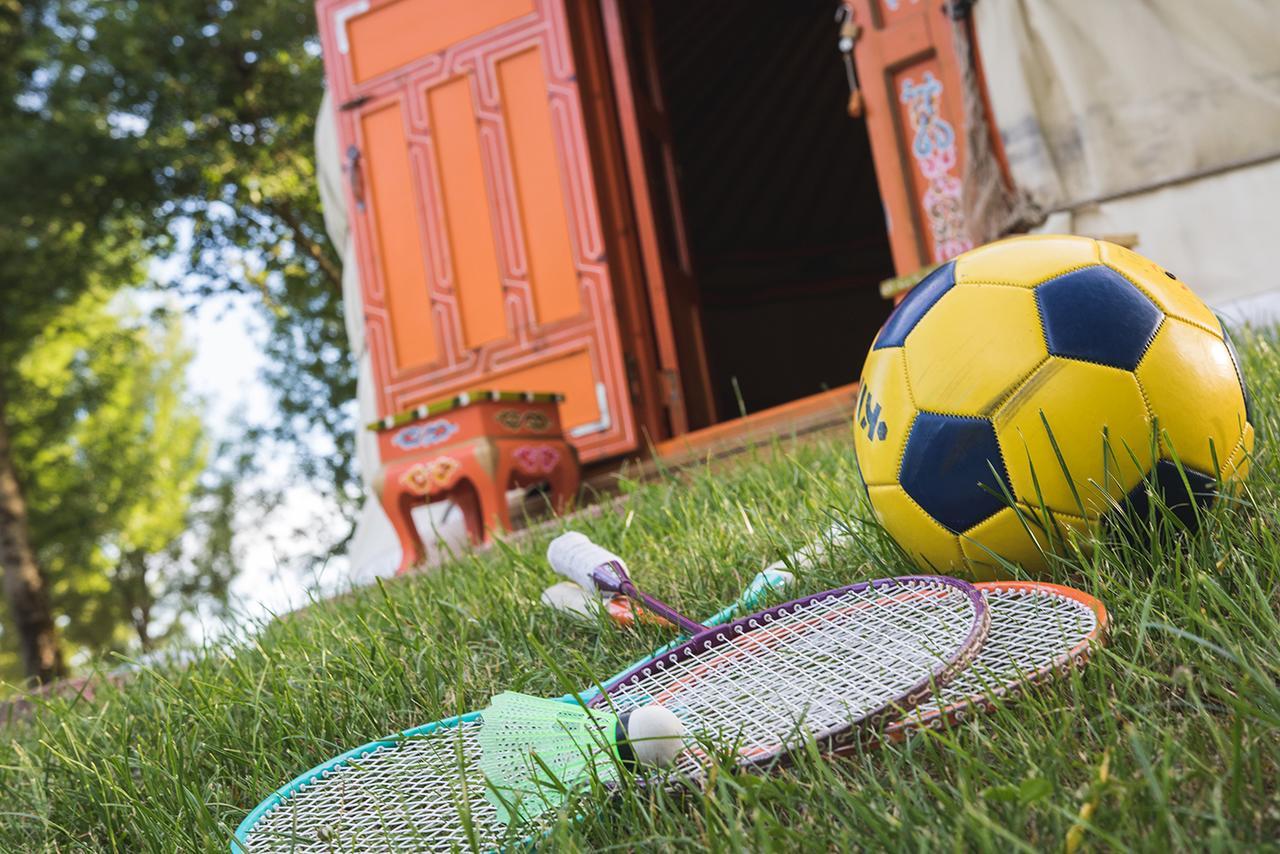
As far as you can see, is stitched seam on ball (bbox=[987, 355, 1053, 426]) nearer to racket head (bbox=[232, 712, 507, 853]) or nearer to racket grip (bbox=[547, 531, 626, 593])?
racket grip (bbox=[547, 531, 626, 593])

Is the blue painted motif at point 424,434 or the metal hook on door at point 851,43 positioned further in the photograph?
the metal hook on door at point 851,43

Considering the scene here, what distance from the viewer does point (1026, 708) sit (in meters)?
0.96

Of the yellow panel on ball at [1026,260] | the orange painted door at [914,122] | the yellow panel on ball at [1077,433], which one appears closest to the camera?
the yellow panel on ball at [1077,433]

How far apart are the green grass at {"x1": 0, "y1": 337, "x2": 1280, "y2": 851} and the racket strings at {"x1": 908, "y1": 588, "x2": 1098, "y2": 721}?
26 mm

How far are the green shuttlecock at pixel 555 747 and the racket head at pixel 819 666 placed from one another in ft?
0.14

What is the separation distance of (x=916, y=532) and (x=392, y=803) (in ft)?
2.36

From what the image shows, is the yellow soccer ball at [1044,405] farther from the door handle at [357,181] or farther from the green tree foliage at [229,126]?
the green tree foliage at [229,126]

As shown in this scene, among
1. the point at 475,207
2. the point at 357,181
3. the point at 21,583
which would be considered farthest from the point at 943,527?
the point at 21,583

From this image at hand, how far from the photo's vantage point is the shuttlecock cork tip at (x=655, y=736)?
0.97 meters

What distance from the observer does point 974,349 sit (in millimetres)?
1385

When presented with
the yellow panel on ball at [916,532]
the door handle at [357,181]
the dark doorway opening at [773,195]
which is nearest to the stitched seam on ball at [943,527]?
the yellow panel on ball at [916,532]

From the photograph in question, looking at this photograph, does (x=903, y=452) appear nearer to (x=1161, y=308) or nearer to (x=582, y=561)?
(x=1161, y=308)

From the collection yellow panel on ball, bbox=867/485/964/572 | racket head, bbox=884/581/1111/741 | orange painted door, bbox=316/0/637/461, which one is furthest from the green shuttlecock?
orange painted door, bbox=316/0/637/461

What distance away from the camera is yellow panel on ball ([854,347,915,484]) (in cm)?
144
